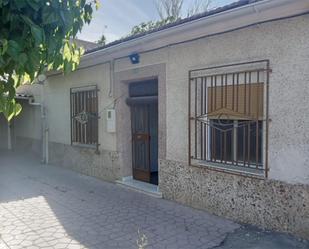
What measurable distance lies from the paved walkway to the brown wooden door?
83 centimetres

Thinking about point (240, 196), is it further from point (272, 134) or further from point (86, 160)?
point (86, 160)

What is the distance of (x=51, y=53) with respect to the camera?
2373mm

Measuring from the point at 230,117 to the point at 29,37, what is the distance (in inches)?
188

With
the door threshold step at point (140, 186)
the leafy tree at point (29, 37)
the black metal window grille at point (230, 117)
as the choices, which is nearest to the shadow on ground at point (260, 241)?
the black metal window grille at point (230, 117)

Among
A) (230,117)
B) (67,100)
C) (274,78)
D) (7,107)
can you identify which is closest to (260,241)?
(230,117)

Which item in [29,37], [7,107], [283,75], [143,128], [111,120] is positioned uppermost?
[283,75]

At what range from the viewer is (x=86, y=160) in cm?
1077

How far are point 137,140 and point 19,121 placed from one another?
10171mm

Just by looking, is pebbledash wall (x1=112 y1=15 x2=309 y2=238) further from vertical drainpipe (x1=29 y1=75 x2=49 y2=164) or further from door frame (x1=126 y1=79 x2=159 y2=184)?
vertical drainpipe (x1=29 y1=75 x2=49 y2=164)

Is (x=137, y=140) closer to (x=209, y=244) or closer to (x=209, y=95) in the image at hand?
(x=209, y=95)

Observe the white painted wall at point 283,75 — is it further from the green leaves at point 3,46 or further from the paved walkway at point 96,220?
the green leaves at point 3,46

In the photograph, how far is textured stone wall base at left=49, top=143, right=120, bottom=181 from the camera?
964 centimetres

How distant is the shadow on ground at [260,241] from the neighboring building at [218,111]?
18 cm

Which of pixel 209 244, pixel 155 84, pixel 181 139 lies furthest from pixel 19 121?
pixel 209 244
